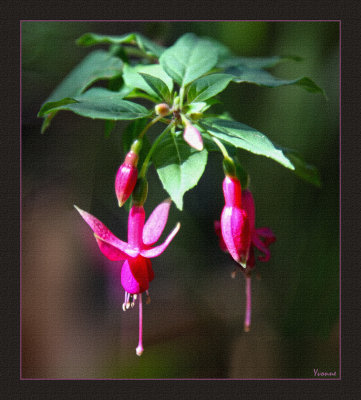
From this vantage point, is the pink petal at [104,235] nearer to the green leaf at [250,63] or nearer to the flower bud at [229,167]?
the flower bud at [229,167]

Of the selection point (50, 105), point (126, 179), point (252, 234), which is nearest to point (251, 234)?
point (252, 234)

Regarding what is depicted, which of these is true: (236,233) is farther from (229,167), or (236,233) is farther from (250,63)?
(250,63)

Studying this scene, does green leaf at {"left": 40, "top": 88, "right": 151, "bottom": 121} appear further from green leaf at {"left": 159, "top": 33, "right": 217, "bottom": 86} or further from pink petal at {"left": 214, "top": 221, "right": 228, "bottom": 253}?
pink petal at {"left": 214, "top": 221, "right": 228, "bottom": 253}

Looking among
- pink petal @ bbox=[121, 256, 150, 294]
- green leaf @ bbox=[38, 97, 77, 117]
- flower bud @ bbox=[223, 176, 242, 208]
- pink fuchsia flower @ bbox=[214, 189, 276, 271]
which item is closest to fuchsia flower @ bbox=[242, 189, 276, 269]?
pink fuchsia flower @ bbox=[214, 189, 276, 271]

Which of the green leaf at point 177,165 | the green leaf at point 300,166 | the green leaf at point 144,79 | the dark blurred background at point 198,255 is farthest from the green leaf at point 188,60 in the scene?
the dark blurred background at point 198,255

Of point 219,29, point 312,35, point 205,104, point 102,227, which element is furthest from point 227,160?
point 312,35

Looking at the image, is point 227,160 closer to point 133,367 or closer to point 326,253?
point 326,253

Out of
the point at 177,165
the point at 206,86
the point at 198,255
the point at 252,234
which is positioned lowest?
the point at 198,255
